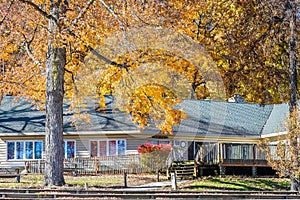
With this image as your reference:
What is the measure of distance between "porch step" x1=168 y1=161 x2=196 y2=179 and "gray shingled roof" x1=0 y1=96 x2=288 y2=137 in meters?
4.23

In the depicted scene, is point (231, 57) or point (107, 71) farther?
point (231, 57)

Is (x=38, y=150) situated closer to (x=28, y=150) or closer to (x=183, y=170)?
(x=28, y=150)

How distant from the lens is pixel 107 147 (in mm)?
36062

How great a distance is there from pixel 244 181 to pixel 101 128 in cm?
1100

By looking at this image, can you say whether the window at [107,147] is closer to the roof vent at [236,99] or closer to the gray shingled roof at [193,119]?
the gray shingled roof at [193,119]

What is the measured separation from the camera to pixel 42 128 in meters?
35.9

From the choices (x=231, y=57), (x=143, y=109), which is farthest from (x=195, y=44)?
(x=143, y=109)

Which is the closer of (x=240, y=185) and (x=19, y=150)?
(x=240, y=185)

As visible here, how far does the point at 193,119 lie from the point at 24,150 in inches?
485

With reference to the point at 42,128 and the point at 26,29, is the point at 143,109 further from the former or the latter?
the point at 42,128

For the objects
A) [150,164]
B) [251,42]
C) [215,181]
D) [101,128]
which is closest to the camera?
[215,181]

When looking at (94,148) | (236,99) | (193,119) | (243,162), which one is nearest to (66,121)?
(94,148)

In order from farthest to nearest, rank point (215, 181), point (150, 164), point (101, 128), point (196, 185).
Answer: point (101, 128)
point (150, 164)
point (215, 181)
point (196, 185)

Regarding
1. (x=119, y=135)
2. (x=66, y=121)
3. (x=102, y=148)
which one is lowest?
(x=102, y=148)
